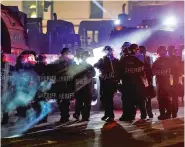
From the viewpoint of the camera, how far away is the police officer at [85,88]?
993 centimetres

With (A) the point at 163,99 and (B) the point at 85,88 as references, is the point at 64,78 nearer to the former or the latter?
(B) the point at 85,88

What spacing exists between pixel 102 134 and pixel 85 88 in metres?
2.15

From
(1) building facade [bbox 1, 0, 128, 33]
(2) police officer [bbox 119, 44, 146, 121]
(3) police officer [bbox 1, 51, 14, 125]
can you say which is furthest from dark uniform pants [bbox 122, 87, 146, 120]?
(1) building facade [bbox 1, 0, 128, 33]

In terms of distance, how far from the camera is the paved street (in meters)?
7.16

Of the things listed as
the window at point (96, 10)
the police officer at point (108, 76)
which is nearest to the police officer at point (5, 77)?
the police officer at point (108, 76)

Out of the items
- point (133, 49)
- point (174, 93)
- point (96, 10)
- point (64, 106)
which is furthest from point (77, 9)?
point (64, 106)

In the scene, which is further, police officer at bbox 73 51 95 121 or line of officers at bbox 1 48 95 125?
police officer at bbox 73 51 95 121

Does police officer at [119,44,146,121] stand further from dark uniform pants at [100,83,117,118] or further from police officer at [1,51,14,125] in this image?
police officer at [1,51,14,125]

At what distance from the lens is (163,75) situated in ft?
32.9

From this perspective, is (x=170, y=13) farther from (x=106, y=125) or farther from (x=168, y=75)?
(x=106, y=125)

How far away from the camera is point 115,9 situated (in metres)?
36.5

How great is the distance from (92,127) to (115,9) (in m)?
28.5

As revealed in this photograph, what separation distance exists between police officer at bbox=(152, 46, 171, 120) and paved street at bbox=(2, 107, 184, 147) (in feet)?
1.77

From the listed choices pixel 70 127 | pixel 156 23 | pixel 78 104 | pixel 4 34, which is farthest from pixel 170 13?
pixel 70 127
